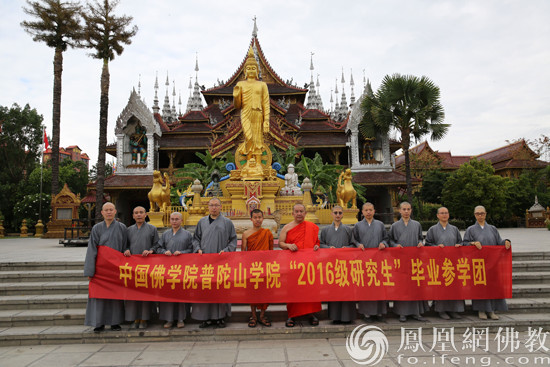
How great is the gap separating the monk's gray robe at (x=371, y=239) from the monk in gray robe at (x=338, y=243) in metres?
0.11

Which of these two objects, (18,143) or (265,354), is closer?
(265,354)

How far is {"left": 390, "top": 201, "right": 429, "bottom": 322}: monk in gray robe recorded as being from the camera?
4969 mm

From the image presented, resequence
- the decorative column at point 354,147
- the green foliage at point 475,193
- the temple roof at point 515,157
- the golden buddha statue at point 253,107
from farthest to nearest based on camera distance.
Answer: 1. the temple roof at point 515,157
2. the decorative column at point 354,147
3. the green foliage at point 475,193
4. the golden buddha statue at point 253,107

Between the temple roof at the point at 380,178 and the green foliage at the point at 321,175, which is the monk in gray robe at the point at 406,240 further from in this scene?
the temple roof at the point at 380,178

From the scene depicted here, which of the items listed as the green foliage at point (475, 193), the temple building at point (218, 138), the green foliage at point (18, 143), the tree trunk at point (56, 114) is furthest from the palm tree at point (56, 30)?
the green foliage at point (475, 193)

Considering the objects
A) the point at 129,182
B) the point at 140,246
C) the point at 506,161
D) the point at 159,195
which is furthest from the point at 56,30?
the point at 506,161

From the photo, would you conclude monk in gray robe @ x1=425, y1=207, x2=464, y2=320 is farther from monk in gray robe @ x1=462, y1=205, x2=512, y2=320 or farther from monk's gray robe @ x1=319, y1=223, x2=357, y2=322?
monk's gray robe @ x1=319, y1=223, x2=357, y2=322

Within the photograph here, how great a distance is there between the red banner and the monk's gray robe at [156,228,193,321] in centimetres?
13

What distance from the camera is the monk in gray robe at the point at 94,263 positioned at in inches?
188

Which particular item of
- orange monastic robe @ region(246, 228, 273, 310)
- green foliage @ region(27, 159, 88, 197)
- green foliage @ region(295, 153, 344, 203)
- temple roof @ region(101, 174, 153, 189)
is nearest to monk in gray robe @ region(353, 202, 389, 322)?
orange monastic robe @ region(246, 228, 273, 310)

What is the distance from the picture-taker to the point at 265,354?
13.9 ft

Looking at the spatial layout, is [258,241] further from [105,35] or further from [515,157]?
[515,157]

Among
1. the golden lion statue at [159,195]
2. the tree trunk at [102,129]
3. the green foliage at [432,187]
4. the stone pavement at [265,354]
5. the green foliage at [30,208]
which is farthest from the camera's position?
the green foliage at [432,187]

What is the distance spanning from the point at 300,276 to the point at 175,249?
5.79 ft
